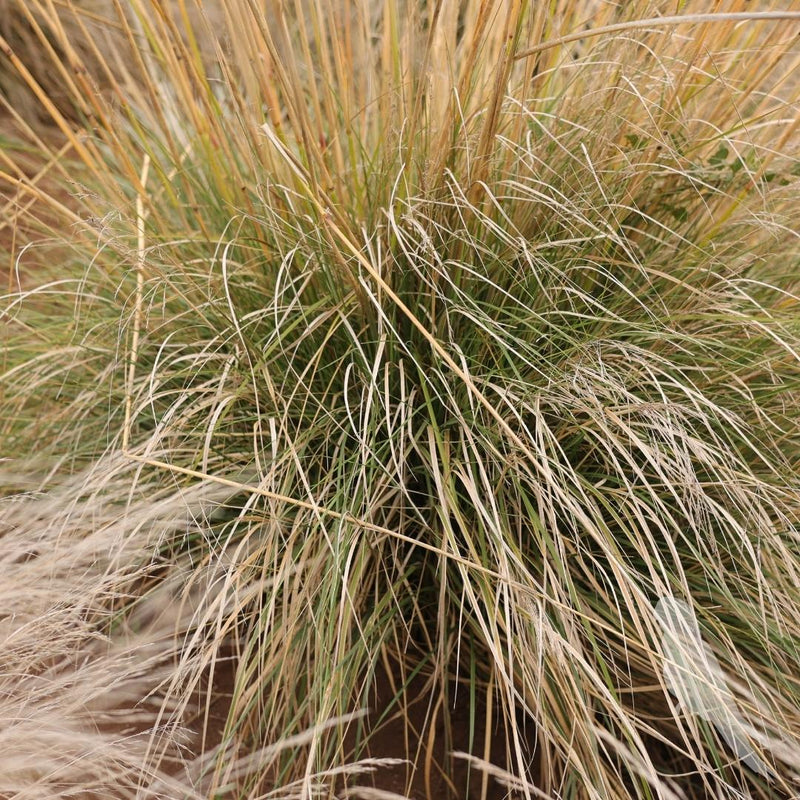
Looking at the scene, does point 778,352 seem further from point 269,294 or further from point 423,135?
point 269,294

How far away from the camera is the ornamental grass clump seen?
1272mm

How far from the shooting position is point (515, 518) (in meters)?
1.48

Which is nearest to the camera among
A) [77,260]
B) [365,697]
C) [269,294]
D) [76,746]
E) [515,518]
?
[76,746]

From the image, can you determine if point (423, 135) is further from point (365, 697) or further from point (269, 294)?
point (365, 697)

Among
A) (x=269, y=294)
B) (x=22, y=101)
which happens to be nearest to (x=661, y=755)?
(x=269, y=294)

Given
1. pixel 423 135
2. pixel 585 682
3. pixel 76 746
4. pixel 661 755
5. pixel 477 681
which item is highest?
pixel 423 135

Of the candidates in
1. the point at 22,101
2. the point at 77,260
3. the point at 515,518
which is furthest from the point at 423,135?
the point at 22,101

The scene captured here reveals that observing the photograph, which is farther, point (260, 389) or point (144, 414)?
point (144, 414)

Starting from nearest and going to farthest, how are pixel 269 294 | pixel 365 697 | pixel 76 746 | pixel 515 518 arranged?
pixel 76 746
pixel 365 697
pixel 515 518
pixel 269 294

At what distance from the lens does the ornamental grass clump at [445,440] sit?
1272mm

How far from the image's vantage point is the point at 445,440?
4.77ft

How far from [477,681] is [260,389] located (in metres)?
0.66

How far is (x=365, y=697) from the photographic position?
1302mm

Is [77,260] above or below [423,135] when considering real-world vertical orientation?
below
